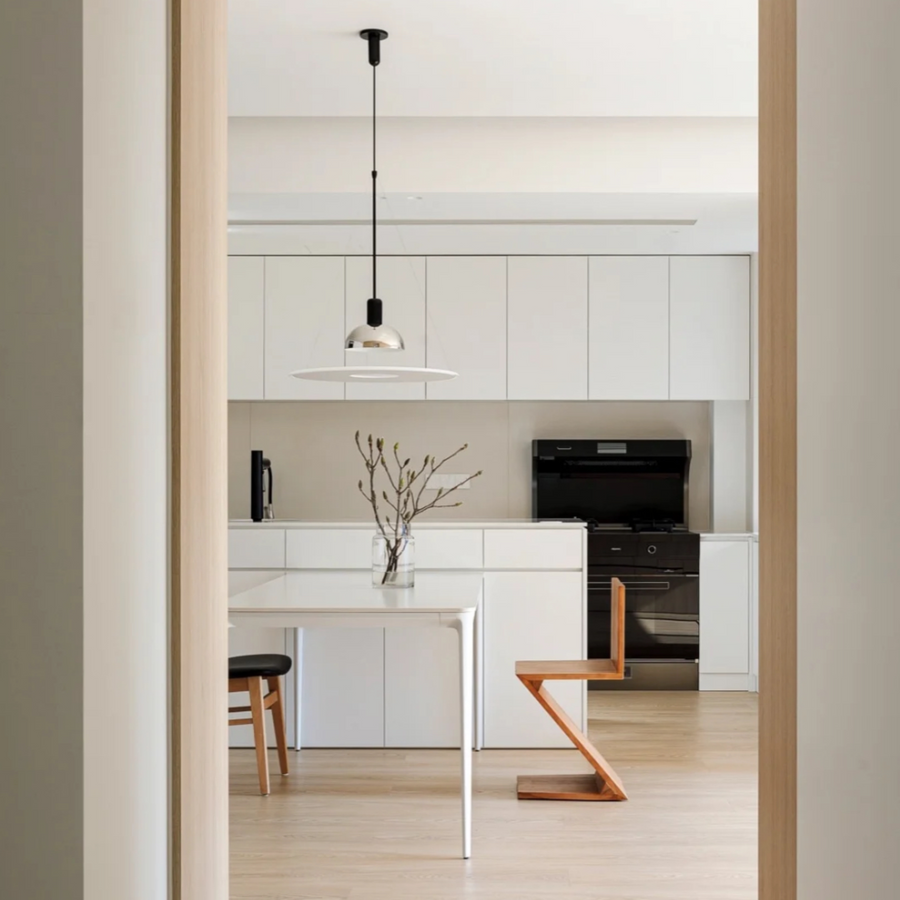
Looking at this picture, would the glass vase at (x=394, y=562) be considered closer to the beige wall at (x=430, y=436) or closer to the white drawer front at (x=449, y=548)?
the white drawer front at (x=449, y=548)

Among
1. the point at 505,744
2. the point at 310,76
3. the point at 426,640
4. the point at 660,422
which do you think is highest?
the point at 310,76

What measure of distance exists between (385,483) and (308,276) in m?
1.31

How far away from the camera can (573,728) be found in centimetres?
411

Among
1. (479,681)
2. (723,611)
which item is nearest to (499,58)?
(479,681)

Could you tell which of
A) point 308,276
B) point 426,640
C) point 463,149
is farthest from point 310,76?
point 426,640

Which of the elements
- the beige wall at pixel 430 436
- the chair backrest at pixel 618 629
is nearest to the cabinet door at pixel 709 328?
the beige wall at pixel 430 436

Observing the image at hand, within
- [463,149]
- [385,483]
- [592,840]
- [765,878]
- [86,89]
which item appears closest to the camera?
[86,89]

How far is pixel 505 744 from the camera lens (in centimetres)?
473

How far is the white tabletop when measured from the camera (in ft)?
11.8

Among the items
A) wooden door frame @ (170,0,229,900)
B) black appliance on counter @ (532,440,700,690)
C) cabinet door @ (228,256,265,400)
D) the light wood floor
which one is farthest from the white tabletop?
wooden door frame @ (170,0,229,900)

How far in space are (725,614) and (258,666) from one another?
2.91 meters

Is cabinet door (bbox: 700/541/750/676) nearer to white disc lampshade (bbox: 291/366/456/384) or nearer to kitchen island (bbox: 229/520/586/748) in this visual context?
kitchen island (bbox: 229/520/586/748)

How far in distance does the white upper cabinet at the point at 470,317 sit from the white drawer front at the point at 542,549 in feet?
4.60

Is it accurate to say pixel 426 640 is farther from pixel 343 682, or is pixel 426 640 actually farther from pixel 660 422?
pixel 660 422
